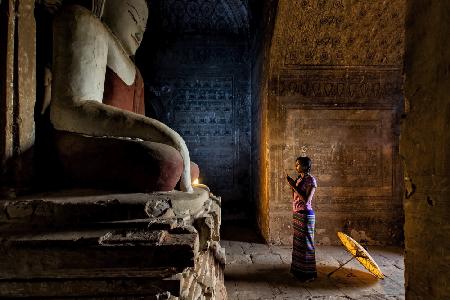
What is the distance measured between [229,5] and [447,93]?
22.1 feet

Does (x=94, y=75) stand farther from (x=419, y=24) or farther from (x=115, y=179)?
(x=419, y=24)

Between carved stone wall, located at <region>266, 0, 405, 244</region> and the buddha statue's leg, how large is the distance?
156 inches

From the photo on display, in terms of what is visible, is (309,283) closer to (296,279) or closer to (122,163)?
(296,279)

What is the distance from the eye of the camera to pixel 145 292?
116 cm

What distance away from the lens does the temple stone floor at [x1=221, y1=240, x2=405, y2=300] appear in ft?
10.4

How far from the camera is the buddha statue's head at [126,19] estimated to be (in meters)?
1.94

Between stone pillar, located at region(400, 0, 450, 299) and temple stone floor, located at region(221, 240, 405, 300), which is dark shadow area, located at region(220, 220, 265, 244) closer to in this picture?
temple stone floor, located at region(221, 240, 405, 300)

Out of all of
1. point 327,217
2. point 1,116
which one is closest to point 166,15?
point 327,217

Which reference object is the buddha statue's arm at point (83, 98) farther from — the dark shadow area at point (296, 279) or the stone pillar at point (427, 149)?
the dark shadow area at point (296, 279)

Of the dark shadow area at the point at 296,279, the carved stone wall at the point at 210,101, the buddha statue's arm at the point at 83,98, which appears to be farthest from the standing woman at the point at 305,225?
the carved stone wall at the point at 210,101

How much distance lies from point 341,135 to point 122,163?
4740mm

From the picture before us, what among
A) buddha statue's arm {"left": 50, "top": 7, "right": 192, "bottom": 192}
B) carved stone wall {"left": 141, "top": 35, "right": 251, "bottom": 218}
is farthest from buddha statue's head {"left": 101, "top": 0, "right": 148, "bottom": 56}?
carved stone wall {"left": 141, "top": 35, "right": 251, "bottom": 218}

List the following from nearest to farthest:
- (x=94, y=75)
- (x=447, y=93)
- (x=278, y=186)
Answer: (x=447, y=93) → (x=94, y=75) → (x=278, y=186)

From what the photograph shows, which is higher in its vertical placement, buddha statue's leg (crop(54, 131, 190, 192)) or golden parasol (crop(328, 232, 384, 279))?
buddha statue's leg (crop(54, 131, 190, 192))
